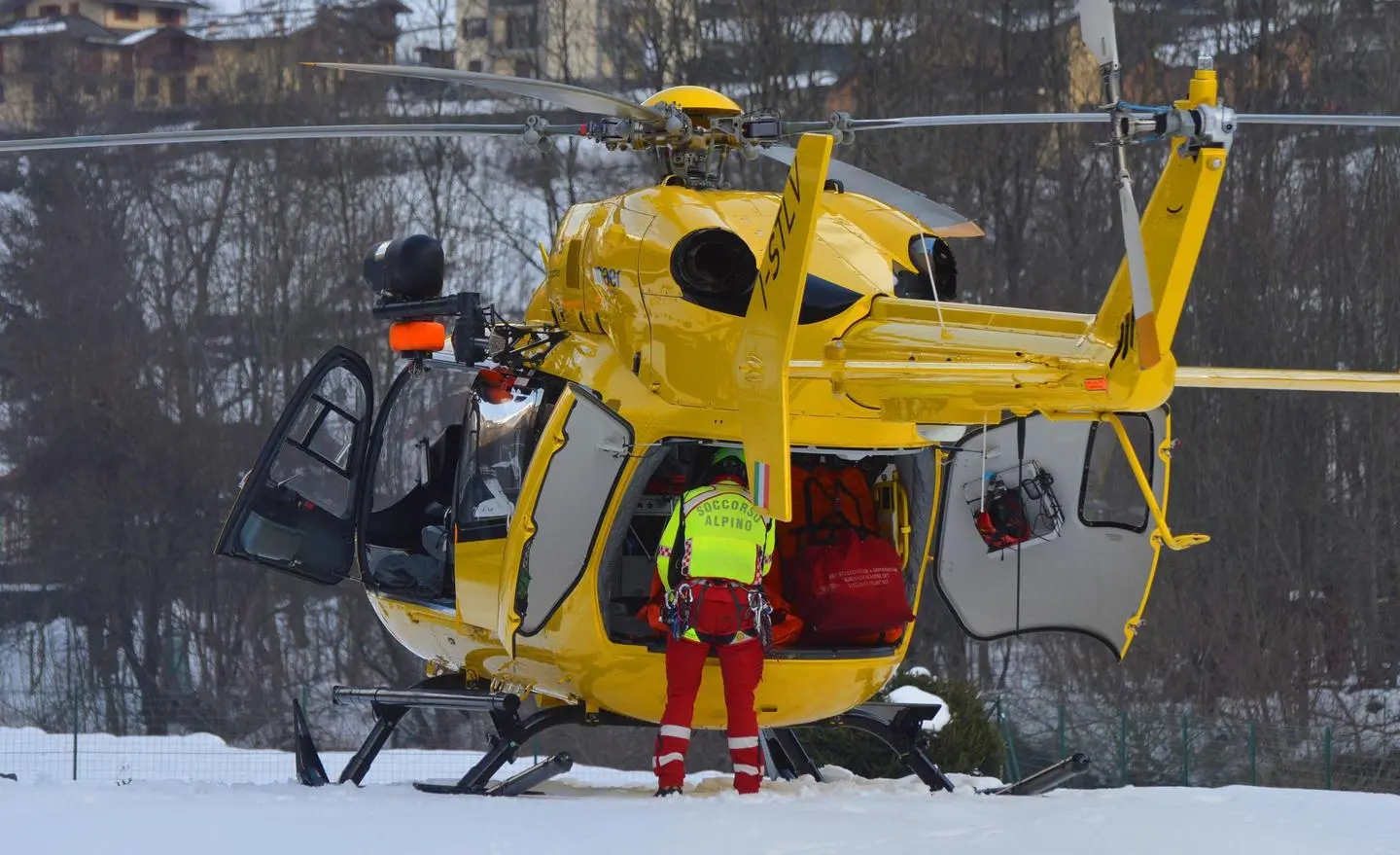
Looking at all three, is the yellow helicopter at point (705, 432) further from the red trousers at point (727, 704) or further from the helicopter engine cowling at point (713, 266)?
the red trousers at point (727, 704)

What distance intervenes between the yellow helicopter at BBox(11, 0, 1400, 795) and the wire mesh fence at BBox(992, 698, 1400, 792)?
745 cm

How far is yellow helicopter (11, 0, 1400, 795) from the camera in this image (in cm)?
632

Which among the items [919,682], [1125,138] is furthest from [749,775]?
[919,682]

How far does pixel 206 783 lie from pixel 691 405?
8.04 feet

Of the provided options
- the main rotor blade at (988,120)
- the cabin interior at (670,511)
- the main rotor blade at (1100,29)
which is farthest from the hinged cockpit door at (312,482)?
the main rotor blade at (1100,29)

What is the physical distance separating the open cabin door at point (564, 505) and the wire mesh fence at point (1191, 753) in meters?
8.64

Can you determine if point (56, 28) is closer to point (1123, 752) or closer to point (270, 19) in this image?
point (270, 19)

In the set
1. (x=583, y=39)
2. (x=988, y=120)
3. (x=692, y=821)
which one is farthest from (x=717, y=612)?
(x=583, y=39)

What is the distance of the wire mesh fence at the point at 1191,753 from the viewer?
54.2 ft

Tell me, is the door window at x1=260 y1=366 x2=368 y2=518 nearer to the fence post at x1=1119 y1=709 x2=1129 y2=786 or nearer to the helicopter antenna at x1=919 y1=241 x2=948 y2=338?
the helicopter antenna at x1=919 y1=241 x2=948 y2=338

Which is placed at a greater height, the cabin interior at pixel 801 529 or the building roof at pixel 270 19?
the building roof at pixel 270 19

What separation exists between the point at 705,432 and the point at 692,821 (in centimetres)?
167

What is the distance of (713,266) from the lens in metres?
7.26

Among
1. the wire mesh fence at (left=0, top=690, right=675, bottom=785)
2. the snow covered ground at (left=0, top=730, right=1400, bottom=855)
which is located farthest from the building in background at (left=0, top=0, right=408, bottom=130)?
the snow covered ground at (left=0, top=730, right=1400, bottom=855)
